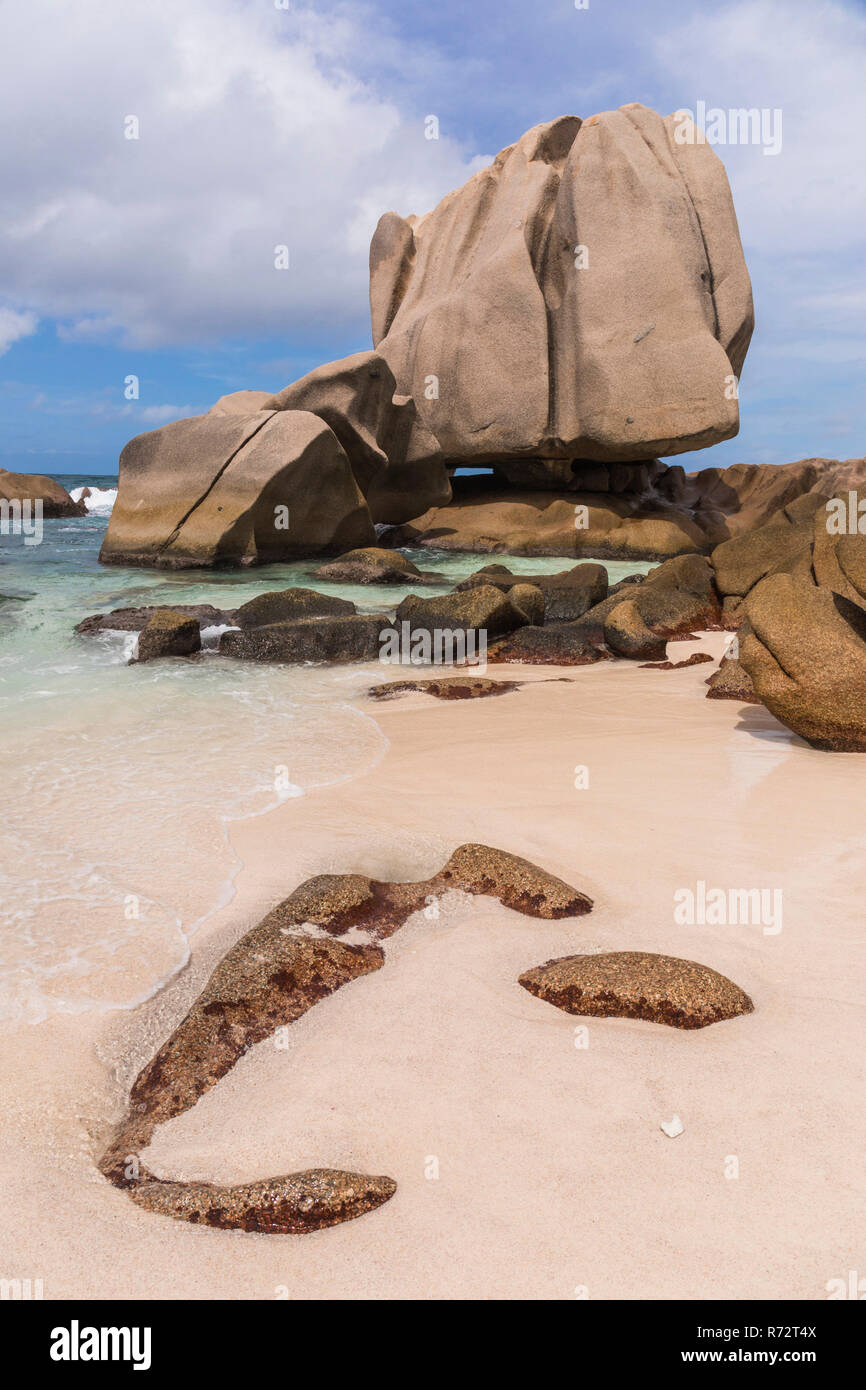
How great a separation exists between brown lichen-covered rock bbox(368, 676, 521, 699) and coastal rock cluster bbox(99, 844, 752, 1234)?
347 centimetres

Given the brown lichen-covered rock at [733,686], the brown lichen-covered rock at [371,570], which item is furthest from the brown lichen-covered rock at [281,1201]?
the brown lichen-covered rock at [371,570]

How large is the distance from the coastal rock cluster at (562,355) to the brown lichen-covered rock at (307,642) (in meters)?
8.81

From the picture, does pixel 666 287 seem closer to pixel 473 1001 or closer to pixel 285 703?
pixel 285 703

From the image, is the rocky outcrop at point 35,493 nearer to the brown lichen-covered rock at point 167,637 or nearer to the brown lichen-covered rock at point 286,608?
the brown lichen-covered rock at point 286,608

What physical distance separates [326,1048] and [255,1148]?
0.40m

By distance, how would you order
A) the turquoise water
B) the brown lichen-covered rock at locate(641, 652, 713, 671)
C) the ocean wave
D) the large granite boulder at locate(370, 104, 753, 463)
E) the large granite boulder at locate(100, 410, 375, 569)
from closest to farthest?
the turquoise water
the brown lichen-covered rock at locate(641, 652, 713, 671)
the large granite boulder at locate(100, 410, 375, 569)
the large granite boulder at locate(370, 104, 753, 463)
the ocean wave

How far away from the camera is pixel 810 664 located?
4871mm

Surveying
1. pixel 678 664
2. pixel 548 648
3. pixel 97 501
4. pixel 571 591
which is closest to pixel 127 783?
pixel 548 648

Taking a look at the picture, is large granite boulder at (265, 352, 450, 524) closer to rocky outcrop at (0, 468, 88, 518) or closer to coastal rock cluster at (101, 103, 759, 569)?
coastal rock cluster at (101, 103, 759, 569)

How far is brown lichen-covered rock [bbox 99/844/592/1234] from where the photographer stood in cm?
183

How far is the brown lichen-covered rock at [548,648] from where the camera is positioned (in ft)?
27.1

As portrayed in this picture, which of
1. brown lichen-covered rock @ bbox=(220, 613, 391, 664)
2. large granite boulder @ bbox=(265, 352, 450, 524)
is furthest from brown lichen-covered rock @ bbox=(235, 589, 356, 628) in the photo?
large granite boulder @ bbox=(265, 352, 450, 524)

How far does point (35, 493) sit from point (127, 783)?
34450 millimetres

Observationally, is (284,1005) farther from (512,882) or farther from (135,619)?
(135,619)
